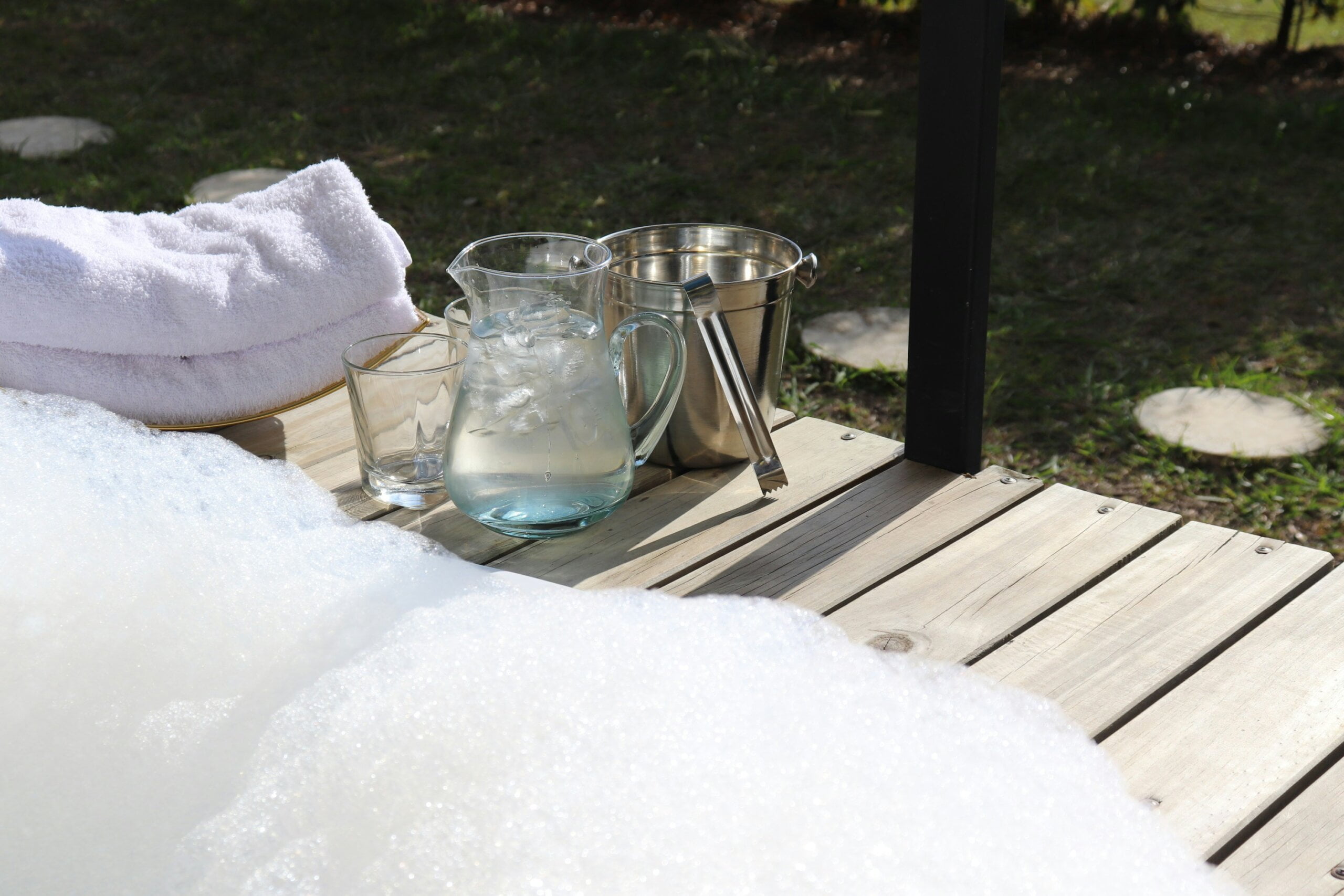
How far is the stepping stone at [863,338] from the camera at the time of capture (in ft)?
7.31

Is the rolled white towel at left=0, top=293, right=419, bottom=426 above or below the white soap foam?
above

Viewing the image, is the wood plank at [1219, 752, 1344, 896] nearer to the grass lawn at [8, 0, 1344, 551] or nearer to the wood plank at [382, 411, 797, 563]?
the wood plank at [382, 411, 797, 563]

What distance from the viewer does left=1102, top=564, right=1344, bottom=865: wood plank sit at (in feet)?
2.56

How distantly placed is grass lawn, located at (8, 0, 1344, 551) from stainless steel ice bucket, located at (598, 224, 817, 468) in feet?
2.80

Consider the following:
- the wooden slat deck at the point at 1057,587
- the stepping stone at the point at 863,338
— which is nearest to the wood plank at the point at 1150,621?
the wooden slat deck at the point at 1057,587

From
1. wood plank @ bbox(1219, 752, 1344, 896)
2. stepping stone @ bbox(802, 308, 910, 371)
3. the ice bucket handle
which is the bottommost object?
stepping stone @ bbox(802, 308, 910, 371)

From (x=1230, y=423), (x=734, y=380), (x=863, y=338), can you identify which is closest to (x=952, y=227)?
(x=734, y=380)

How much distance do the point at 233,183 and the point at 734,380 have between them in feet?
7.07

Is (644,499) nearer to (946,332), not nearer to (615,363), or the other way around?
(615,363)

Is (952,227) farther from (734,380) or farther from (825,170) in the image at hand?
(825,170)

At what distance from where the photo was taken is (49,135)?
10.5 feet

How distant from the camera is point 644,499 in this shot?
46.3 inches

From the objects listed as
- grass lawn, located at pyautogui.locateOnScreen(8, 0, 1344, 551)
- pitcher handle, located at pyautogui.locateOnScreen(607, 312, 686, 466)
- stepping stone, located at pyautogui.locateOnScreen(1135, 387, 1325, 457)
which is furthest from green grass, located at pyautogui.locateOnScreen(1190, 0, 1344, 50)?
pitcher handle, located at pyautogui.locateOnScreen(607, 312, 686, 466)

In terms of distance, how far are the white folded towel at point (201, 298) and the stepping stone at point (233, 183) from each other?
61.1 inches
